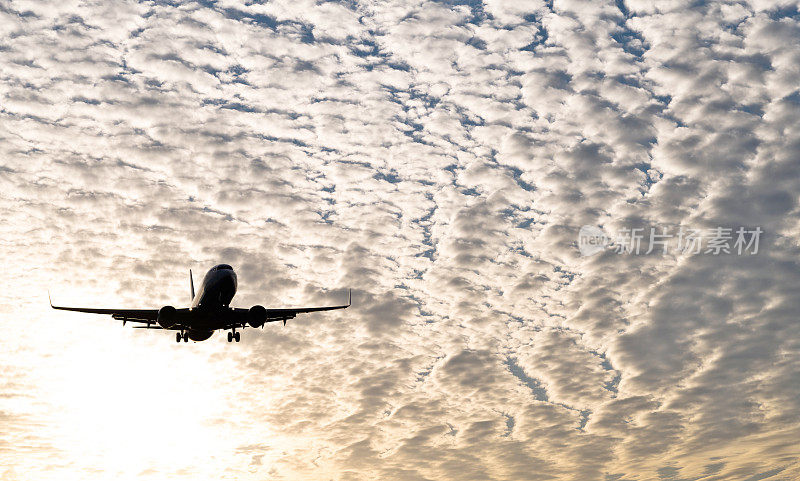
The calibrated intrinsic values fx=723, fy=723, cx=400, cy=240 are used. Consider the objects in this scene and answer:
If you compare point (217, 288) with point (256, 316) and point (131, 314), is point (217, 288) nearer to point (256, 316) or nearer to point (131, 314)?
point (256, 316)

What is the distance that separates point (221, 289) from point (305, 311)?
16.1 metres

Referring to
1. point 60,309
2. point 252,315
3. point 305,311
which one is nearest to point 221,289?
point 252,315

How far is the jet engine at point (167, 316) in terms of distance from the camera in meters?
85.2

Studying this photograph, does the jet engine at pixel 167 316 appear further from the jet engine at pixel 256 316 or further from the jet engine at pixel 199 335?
the jet engine at pixel 256 316

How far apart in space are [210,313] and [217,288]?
538 centimetres

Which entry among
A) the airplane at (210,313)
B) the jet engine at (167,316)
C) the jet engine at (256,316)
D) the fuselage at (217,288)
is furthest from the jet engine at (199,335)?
the jet engine at (256,316)

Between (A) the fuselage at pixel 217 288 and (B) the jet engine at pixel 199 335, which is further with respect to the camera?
(B) the jet engine at pixel 199 335

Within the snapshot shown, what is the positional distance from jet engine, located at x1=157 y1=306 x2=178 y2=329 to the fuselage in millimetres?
2719

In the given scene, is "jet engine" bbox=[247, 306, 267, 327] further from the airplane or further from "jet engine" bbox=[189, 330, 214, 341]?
"jet engine" bbox=[189, 330, 214, 341]

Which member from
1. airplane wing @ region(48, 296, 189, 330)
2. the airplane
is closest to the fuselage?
the airplane

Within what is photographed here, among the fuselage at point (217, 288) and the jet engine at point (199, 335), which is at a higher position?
the fuselage at point (217, 288)

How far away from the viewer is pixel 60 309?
8962cm

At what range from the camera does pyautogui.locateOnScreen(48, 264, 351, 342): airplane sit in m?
83.5

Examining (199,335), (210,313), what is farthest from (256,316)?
(199,335)
